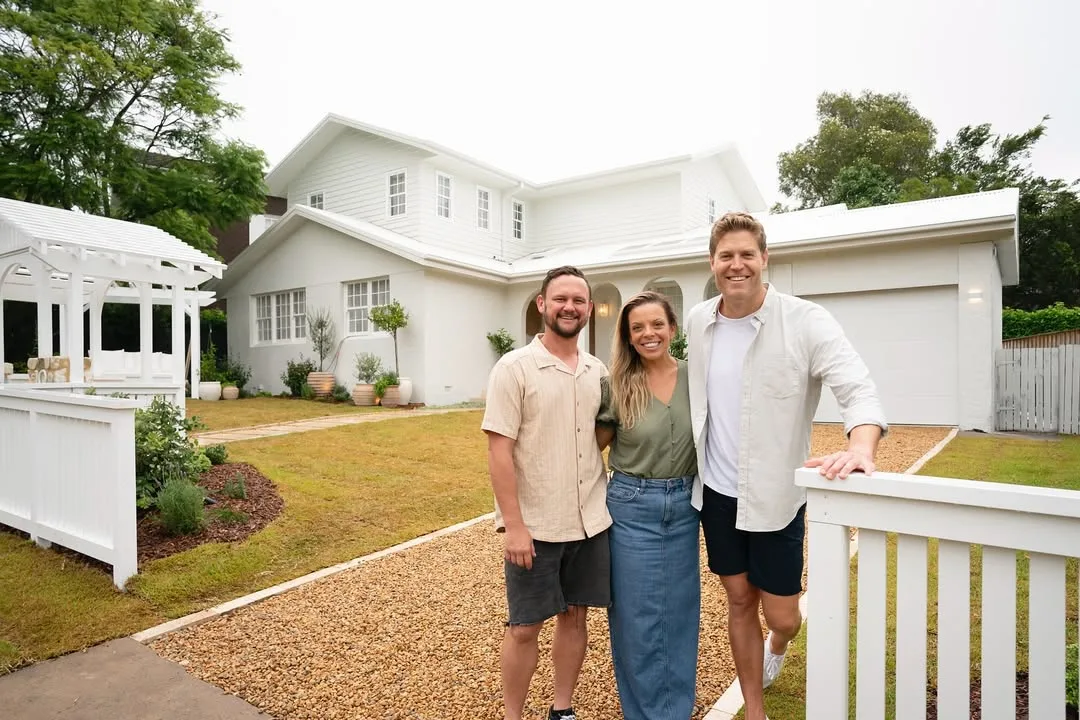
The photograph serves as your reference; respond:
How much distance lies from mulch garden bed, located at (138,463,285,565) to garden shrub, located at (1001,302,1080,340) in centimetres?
1910

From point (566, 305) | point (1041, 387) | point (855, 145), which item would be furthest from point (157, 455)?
point (855, 145)

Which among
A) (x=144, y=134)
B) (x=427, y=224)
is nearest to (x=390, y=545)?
(x=427, y=224)

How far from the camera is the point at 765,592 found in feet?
7.34

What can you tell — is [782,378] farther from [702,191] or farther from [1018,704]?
[702,191]

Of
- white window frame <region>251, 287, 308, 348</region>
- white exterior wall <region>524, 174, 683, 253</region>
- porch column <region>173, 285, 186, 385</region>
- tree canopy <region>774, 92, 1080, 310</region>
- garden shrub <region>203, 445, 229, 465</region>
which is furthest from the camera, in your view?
tree canopy <region>774, 92, 1080, 310</region>

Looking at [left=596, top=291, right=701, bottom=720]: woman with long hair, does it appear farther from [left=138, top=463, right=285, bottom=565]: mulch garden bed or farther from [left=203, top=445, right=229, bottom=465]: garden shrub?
[left=203, top=445, right=229, bottom=465]: garden shrub

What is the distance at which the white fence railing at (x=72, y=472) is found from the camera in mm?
3881

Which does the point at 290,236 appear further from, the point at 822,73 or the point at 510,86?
the point at 822,73

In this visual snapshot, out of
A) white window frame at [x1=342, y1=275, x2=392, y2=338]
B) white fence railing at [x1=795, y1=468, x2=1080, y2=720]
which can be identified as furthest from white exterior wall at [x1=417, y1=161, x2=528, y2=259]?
white fence railing at [x1=795, y1=468, x2=1080, y2=720]

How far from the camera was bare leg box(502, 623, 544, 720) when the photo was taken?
2.32 meters

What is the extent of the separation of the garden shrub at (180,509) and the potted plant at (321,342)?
1019cm

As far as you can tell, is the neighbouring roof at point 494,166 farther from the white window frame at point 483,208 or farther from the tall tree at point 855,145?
the tall tree at point 855,145

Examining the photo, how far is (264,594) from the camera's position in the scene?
12.6ft

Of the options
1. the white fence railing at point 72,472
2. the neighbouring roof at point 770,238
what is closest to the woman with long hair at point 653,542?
the white fence railing at point 72,472
